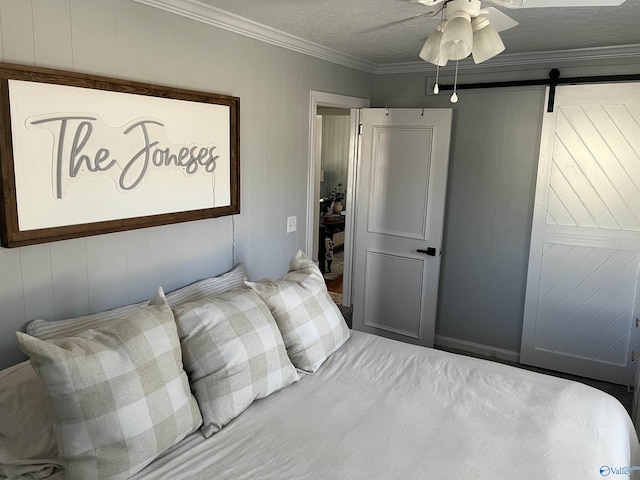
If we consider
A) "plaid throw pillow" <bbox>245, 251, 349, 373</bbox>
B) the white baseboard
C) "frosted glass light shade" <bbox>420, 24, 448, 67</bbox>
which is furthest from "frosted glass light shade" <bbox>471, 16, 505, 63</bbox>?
the white baseboard

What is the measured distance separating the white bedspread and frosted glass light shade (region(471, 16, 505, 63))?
52.1 inches

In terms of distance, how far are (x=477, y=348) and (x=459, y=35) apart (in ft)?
9.49

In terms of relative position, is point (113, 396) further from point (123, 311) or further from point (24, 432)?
point (123, 311)

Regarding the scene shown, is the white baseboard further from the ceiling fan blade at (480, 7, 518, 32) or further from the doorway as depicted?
the ceiling fan blade at (480, 7, 518, 32)

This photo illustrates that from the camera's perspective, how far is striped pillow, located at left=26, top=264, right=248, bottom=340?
1.73m

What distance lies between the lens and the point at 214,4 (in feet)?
7.38

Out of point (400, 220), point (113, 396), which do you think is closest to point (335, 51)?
point (400, 220)

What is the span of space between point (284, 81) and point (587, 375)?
9.65 feet

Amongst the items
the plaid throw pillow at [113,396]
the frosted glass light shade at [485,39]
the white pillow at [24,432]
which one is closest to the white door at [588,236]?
the frosted glass light shade at [485,39]

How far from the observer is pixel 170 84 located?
7.22 feet

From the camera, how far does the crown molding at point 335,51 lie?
2234 millimetres

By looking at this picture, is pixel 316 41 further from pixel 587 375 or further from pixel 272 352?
pixel 587 375

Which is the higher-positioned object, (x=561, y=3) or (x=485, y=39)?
(x=561, y=3)

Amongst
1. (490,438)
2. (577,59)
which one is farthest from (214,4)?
(577,59)
